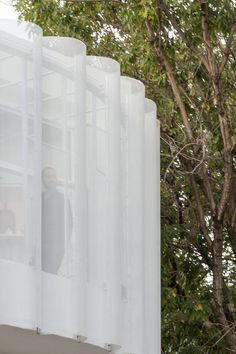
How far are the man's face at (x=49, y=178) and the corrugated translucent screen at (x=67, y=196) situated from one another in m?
0.01

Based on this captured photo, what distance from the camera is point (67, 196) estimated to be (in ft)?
39.3

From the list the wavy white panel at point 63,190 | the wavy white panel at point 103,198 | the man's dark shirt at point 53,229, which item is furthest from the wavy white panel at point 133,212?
the man's dark shirt at point 53,229

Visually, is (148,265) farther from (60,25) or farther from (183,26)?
(60,25)

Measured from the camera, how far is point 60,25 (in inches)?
744

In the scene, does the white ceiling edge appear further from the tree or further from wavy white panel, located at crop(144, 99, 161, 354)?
the tree

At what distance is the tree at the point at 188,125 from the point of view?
1675 centimetres

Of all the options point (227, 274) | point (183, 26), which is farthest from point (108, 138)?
point (227, 274)

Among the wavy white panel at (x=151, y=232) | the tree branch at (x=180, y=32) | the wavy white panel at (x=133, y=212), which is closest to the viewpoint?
the wavy white panel at (x=133, y=212)

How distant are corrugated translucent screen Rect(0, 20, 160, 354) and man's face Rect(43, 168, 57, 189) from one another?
0.01 metres

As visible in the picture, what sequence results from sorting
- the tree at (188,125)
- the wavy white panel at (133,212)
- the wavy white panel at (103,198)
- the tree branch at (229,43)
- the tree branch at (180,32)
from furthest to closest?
the tree at (188,125), the tree branch at (180,32), the tree branch at (229,43), the wavy white panel at (133,212), the wavy white panel at (103,198)

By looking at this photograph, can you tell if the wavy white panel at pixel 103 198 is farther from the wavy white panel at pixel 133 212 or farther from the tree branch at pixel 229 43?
the tree branch at pixel 229 43

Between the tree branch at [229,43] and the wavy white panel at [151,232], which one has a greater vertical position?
the tree branch at [229,43]

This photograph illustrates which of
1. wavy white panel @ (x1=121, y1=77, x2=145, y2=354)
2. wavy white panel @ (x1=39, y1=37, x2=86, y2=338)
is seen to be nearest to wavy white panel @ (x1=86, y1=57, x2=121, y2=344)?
wavy white panel @ (x1=39, y1=37, x2=86, y2=338)

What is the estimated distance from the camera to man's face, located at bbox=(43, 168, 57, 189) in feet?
38.6
